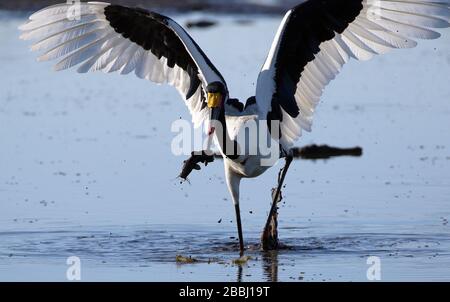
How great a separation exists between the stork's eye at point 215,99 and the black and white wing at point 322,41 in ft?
1.57

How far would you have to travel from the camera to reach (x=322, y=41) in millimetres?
11414

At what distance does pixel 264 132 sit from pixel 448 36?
15.1 m

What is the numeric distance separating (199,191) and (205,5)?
63.2ft

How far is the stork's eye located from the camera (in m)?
10.6

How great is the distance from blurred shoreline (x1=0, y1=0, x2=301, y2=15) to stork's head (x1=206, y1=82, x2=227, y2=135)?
18.0 metres

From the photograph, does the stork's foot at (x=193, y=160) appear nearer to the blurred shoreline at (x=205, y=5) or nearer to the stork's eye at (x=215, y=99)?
the stork's eye at (x=215, y=99)

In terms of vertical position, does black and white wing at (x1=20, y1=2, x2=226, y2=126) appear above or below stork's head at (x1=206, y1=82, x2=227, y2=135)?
above

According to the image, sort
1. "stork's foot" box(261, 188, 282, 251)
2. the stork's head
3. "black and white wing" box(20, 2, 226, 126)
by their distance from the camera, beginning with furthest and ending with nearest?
"black and white wing" box(20, 2, 226, 126) < "stork's foot" box(261, 188, 282, 251) < the stork's head

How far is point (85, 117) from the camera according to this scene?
17656 millimetres

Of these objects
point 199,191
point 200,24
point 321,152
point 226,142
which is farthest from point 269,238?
point 200,24

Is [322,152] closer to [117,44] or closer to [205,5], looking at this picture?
[117,44]

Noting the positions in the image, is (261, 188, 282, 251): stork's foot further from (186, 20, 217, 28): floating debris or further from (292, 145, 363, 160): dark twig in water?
(186, 20, 217, 28): floating debris

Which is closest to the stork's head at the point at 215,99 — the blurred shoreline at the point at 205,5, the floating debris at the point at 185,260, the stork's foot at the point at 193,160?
the stork's foot at the point at 193,160

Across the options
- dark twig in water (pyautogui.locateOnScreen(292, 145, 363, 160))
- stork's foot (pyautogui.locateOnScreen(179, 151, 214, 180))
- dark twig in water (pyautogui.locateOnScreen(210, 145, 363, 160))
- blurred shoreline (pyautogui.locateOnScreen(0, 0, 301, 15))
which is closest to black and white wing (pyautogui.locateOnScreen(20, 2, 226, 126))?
stork's foot (pyautogui.locateOnScreen(179, 151, 214, 180))
